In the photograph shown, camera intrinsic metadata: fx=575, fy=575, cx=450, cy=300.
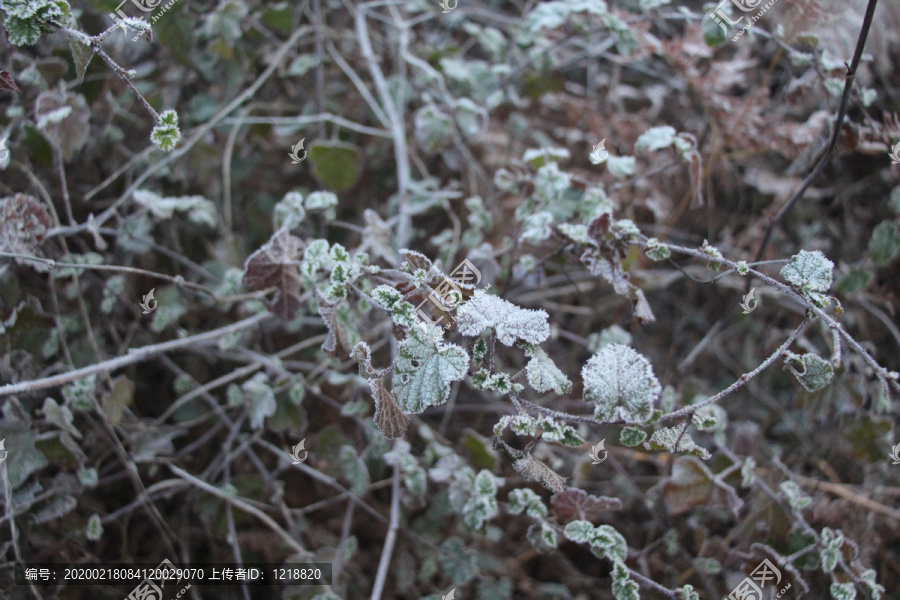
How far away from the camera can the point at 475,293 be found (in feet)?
2.41

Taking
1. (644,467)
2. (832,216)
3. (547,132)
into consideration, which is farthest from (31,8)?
(832,216)

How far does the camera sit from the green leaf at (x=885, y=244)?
1.08 meters

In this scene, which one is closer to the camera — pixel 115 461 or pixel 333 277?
pixel 333 277

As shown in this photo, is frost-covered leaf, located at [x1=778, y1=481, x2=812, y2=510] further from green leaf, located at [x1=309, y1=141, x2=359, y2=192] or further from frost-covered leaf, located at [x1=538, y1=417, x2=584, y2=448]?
green leaf, located at [x1=309, y1=141, x2=359, y2=192]

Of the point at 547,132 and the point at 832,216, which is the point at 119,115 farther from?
the point at 832,216

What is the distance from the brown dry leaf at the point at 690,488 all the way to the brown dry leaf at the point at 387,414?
0.53 meters

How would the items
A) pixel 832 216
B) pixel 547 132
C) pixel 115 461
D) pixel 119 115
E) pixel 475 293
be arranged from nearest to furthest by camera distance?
1. pixel 475 293
2. pixel 115 461
3. pixel 119 115
4. pixel 832 216
5. pixel 547 132

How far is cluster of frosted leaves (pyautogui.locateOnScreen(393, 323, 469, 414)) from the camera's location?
69 centimetres

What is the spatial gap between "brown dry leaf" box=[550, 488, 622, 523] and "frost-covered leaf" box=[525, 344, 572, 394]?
213 mm

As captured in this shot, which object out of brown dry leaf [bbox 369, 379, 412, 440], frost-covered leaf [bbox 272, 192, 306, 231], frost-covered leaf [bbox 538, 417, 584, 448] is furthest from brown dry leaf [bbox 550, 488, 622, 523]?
frost-covered leaf [bbox 272, 192, 306, 231]

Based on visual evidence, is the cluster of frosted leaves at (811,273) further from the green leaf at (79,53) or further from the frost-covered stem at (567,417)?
the green leaf at (79,53)

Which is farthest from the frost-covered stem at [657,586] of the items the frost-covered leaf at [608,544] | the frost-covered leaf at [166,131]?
the frost-covered leaf at [166,131]

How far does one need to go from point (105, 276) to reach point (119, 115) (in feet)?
1.24

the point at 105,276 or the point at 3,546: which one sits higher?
the point at 105,276
